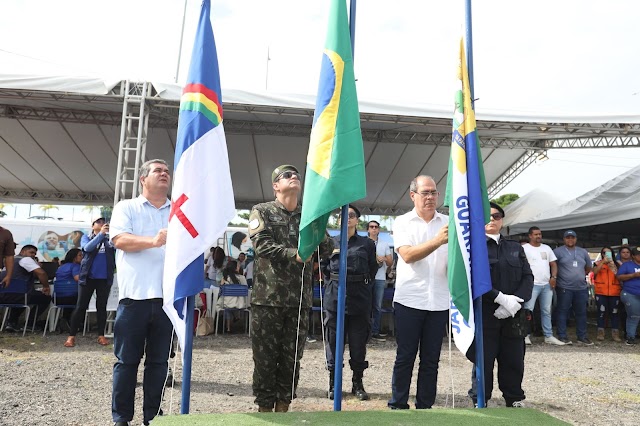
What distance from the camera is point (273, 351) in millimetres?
3258

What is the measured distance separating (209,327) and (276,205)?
6211mm

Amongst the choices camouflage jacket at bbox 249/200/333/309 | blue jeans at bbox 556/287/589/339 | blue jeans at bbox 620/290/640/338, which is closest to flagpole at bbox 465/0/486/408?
camouflage jacket at bbox 249/200/333/309

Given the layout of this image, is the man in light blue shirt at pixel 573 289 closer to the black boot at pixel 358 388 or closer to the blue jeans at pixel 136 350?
the black boot at pixel 358 388

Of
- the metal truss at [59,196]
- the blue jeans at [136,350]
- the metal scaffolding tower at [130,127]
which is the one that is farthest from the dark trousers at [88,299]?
the metal truss at [59,196]

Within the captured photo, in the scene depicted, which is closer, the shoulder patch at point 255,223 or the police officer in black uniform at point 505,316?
the shoulder patch at point 255,223

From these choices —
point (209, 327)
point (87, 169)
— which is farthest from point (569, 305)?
point (87, 169)

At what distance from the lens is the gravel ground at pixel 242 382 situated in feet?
14.3

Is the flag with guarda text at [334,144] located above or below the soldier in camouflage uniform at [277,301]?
above

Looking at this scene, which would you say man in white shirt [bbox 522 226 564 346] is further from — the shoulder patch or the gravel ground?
the shoulder patch

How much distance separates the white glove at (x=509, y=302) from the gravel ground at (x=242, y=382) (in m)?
0.71

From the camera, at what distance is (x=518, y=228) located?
40.0 ft

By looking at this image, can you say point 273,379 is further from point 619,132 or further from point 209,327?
point 619,132

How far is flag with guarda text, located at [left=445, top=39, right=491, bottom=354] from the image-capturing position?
3061 millimetres

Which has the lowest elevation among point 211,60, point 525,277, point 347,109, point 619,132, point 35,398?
point 35,398
